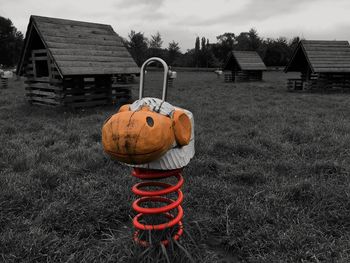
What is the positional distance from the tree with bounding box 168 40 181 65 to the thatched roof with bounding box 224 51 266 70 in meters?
32.5

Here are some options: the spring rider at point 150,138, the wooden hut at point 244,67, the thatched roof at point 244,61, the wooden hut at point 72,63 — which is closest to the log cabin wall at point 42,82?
the wooden hut at point 72,63

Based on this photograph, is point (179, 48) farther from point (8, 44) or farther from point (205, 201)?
point (205, 201)

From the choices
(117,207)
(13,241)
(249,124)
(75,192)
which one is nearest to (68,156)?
(75,192)

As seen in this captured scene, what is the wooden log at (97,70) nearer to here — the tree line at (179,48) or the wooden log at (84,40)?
the wooden log at (84,40)

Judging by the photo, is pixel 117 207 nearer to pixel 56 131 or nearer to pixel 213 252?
pixel 213 252

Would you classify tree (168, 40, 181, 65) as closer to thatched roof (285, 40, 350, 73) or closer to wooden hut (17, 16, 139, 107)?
thatched roof (285, 40, 350, 73)

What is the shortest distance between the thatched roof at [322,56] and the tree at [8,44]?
55.5 m

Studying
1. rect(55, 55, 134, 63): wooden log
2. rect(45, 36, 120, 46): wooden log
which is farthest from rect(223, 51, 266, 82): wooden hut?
rect(55, 55, 134, 63): wooden log

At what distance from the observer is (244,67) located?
102 ft

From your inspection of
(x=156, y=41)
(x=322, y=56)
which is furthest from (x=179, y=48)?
(x=322, y=56)

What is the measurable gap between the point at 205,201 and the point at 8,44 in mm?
70767

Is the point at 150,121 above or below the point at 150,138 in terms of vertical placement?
above

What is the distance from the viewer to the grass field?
10.3 ft

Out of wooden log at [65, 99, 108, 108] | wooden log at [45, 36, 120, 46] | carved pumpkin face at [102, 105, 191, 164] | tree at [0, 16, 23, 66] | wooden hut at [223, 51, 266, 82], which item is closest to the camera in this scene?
carved pumpkin face at [102, 105, 191, 164]
